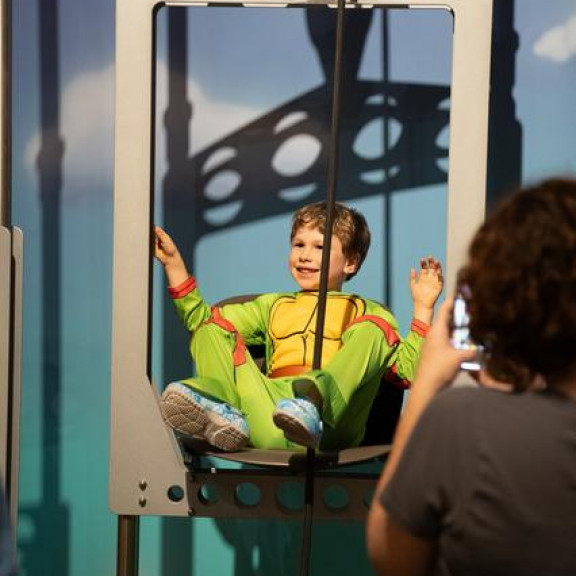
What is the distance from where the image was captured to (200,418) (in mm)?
2096

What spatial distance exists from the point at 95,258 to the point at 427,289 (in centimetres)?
85

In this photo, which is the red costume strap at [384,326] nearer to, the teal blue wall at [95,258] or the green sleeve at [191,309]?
the green sleeve at [191,309]

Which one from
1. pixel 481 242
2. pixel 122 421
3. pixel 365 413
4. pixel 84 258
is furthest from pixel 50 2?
pixel 481 242

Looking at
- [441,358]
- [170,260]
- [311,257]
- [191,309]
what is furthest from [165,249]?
[441,358]

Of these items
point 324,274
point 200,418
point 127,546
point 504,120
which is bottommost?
point 127,546

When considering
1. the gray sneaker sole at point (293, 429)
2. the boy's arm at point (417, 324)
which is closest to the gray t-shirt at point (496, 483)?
the gray sneaker sole at point (293, 429)

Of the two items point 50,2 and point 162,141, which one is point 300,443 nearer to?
point 162,141

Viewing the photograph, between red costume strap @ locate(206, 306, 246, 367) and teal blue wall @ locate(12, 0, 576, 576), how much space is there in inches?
15.1

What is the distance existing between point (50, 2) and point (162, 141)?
0.42 metres

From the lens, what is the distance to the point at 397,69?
2.77 metres

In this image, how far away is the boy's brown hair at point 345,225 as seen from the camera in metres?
2.51

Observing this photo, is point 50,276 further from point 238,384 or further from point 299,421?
point 299,421

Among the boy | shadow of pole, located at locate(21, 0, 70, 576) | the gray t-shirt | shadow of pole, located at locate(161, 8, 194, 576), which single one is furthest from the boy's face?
the gray t-shirt

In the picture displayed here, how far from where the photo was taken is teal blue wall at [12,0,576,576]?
2797 millimetres
